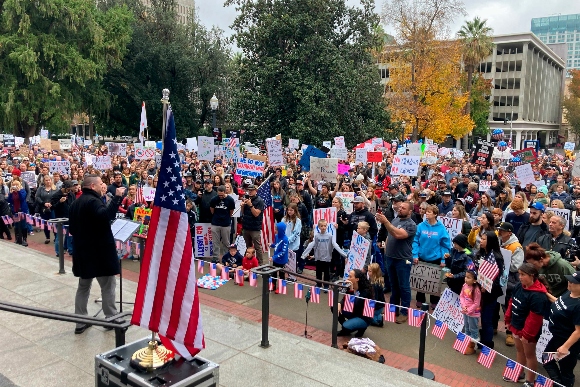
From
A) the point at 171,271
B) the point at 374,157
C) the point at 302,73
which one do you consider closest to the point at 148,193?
the point at 171,271

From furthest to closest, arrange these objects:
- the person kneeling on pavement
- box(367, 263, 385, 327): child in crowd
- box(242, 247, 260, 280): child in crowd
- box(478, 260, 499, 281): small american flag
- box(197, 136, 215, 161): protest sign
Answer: box(197, 136, 215, 161): protest sign
box(242, 247, 260, 280): child in crowd
box(367, 263, 385, 327): child in crowd
the person kneeling on pavement
box(478, 260, 499, 281): small american flag

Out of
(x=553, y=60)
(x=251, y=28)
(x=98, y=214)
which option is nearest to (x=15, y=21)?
(x=251, y=28)

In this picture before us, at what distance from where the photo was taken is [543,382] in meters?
5.40

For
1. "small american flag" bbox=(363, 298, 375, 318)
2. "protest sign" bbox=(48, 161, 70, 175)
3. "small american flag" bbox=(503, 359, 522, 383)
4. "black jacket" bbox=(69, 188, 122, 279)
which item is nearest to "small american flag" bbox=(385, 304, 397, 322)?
"small american flag" bbox=(363, 298, 375, 318)

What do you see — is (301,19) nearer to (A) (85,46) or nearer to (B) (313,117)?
(B) (313,117)

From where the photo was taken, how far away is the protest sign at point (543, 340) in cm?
555

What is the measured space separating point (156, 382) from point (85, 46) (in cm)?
3887

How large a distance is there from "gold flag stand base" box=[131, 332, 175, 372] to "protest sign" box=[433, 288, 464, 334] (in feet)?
14.9

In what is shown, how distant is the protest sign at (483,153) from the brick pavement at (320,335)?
12755 millimetres

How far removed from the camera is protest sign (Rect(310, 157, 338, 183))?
45.2 feet

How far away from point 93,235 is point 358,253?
435cm

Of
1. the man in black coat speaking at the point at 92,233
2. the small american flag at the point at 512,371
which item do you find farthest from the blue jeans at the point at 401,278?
the man in black coat speaking at the point at 92,233

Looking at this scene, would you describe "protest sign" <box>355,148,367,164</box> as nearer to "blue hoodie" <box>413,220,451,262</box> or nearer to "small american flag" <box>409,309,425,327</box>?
"blue hoodie" <box>413,220,451,262</box>

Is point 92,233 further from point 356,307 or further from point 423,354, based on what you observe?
point 423,354
